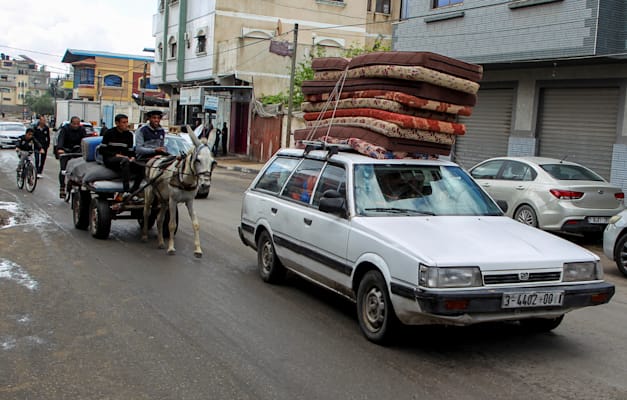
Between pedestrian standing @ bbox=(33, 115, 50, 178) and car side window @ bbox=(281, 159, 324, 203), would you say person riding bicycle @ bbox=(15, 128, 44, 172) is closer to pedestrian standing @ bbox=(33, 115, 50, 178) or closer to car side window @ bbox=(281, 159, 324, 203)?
pedestrian standing @ bbox=(33, 115, 50, 178)

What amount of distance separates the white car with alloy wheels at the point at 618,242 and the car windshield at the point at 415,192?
3.95 metres

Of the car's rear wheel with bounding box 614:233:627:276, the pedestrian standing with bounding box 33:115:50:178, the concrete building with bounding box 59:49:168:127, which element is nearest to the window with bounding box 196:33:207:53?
the pedestrian standing with bounding box 33:115:50:178

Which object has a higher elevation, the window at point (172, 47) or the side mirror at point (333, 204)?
the window at point (172, 47)

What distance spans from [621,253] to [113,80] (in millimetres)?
79114

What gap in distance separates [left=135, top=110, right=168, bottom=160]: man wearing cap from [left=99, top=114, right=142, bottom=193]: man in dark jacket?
19 cm

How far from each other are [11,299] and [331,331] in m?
3.40

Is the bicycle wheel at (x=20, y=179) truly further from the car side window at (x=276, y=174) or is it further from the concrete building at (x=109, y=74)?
the concrete building at (x=109, y=74)

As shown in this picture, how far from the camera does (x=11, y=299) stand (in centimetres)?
717

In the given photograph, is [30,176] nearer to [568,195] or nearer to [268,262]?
[268,262]

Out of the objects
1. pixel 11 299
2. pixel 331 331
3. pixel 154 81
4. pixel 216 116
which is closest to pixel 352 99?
pixel 331 331

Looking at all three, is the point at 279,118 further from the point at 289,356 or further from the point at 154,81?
the point at 289,356

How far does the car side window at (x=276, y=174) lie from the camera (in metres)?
8.14

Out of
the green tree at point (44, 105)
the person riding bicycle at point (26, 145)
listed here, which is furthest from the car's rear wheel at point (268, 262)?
the green tree at point (44, 105)

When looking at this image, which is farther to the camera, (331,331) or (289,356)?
(331,331)
